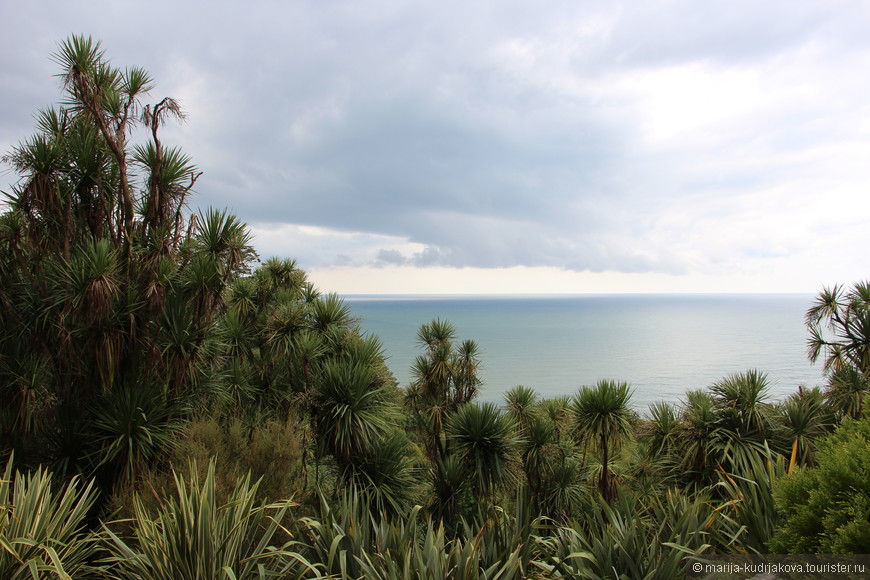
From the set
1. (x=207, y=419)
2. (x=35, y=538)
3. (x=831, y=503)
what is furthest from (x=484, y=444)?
(x=35, y=538)

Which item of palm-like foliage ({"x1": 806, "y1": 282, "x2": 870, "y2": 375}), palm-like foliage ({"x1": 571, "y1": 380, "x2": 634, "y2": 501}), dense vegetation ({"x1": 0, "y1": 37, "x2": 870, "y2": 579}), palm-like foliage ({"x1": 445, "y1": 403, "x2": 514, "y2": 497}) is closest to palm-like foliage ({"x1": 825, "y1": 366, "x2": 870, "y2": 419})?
dense vegetation ({"x1": 0, "y1": 37, "x2": 870, "y2": 579})

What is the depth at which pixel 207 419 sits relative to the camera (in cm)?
940

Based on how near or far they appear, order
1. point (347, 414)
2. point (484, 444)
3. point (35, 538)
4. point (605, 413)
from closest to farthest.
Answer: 1. point (35, 538)
2. point (347, 414)
3. point (484, 444)
4. point (605, 413)

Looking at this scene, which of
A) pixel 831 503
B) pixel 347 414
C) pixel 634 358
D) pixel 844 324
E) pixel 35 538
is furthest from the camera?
pixel 634 358

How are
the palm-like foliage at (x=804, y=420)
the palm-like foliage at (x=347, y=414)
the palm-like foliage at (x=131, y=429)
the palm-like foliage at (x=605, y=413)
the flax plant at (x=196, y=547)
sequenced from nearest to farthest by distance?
the flax plant at (x=196, y=547), the palm-like foliage at (x=131, y=429), the palm-like foliage at (x=347, y=414), the palm-like foliage at (x=804, y=420), the palm-like foliage at (x=605, y=413)

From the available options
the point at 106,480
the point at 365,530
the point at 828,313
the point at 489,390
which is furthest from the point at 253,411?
the point at 489,390

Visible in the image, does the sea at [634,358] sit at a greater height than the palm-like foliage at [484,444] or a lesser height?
lesser

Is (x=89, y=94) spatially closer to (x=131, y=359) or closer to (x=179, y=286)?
(x=179, y=286)

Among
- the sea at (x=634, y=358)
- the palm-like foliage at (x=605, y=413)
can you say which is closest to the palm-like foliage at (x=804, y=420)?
the palm-like foliage at (x=605, y=413)

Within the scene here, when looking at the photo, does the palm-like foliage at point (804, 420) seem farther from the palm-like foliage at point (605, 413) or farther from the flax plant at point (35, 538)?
the flax plant at point (35, 538)

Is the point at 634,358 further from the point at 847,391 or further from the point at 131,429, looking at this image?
the point at 131,429

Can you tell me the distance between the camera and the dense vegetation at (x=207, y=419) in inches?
153

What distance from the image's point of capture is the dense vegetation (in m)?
3.89

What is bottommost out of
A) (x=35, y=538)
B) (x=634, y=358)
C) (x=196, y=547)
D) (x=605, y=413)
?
(x=634, y=358)
